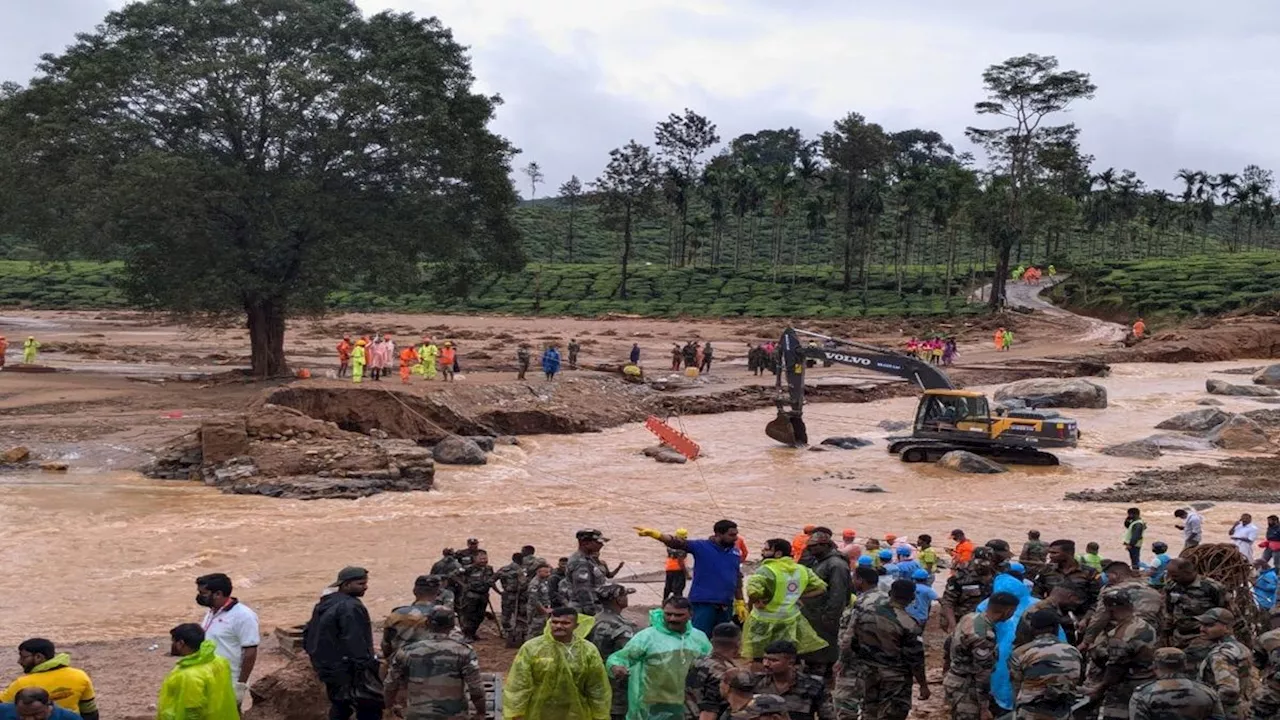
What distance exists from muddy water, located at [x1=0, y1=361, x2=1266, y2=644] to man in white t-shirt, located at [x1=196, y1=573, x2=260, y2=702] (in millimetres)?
7636

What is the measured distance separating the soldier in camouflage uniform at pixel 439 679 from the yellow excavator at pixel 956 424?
23.8 metres

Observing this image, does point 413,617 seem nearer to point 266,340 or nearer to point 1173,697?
point 1173,697

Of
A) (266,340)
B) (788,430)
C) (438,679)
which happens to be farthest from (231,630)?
(266,340)

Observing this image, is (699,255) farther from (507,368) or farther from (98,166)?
(98,166)

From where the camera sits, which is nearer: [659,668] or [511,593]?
[659,668]

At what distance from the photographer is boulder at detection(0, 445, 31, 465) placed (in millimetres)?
26438

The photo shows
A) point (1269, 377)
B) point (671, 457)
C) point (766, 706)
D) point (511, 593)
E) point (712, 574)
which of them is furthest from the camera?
point (1269, 377)

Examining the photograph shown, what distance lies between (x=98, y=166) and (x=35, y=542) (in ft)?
61.6

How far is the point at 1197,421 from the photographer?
36.4 meters

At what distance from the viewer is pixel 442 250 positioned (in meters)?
40.3

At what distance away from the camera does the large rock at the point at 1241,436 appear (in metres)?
33.9

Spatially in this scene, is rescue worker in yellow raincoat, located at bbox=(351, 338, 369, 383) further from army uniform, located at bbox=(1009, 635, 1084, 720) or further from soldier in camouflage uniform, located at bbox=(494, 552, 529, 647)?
army uniform, located at bbox=(1009, 635, 1084, 720)

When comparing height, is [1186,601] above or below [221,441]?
above

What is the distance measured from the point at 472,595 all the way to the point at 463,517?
10304mm
